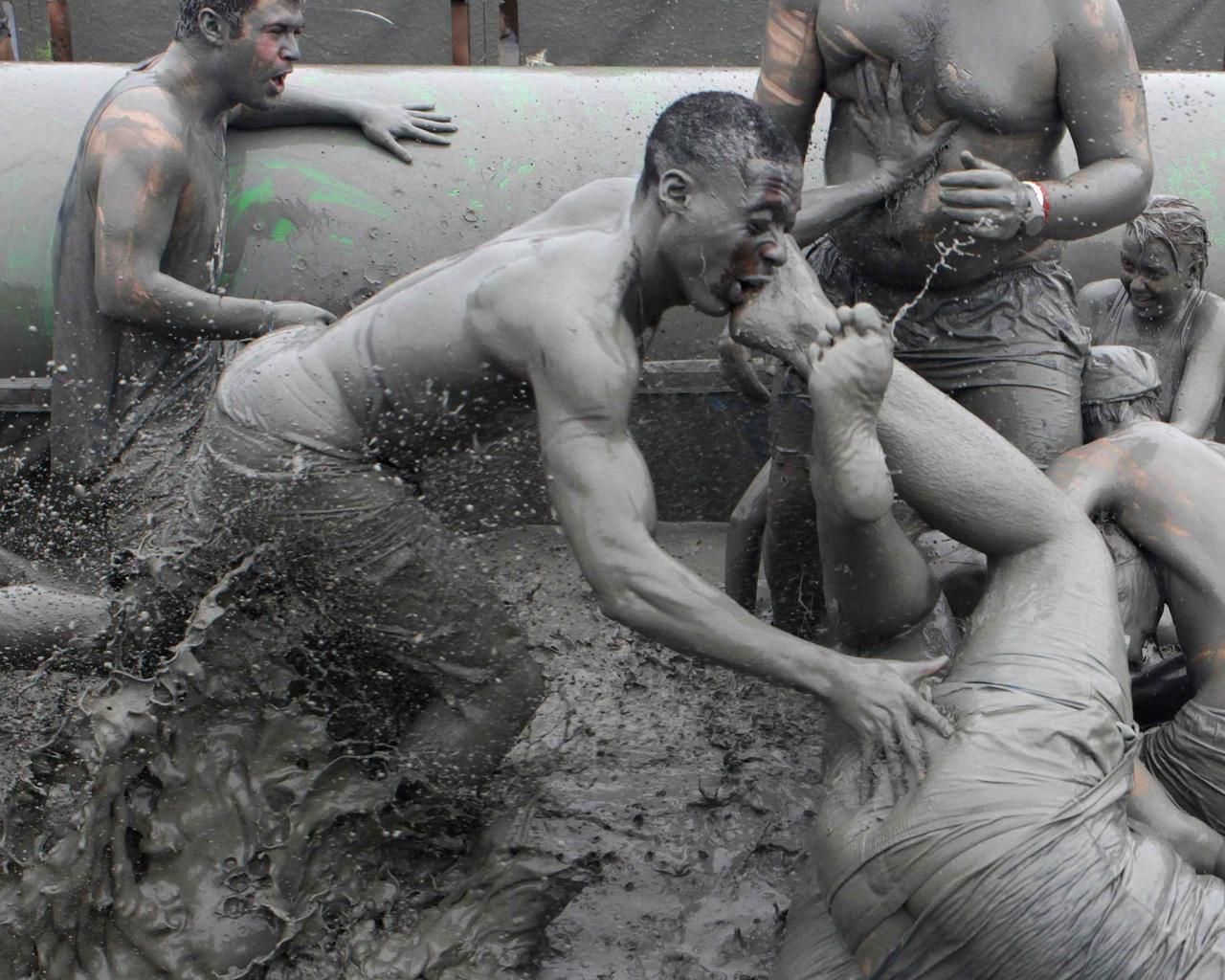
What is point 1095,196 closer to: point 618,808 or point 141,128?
point 618,808

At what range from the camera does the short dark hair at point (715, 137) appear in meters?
3.24

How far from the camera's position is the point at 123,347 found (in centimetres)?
500

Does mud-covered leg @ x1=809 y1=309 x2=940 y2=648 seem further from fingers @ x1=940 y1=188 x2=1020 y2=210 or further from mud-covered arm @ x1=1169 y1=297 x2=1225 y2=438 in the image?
mud-covered arm @ x1=1169 y1=297 x2=1225 y2=438

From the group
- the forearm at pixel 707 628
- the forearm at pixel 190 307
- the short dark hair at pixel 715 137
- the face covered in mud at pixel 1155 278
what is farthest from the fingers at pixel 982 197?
the forearm at pixel 190 307

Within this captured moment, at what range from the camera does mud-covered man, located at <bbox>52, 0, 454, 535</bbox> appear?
4.73 metres

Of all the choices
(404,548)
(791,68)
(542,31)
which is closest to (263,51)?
(791,68)

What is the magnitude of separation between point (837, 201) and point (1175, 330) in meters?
1.67

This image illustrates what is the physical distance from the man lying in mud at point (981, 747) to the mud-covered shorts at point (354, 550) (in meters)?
0.83

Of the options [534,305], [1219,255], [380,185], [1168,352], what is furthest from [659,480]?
[534,305]

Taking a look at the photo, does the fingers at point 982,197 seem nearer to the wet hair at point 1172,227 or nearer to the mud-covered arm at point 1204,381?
the wet hair at point 1172,227

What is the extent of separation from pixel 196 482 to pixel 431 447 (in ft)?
1.80

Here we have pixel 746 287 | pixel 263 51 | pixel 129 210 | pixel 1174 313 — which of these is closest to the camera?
pixel 746 287

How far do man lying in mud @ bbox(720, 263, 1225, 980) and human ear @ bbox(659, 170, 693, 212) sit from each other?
25cm

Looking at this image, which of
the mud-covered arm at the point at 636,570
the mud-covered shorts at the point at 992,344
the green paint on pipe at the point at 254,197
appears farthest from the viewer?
the green paint on pipe at the point at 254,197
